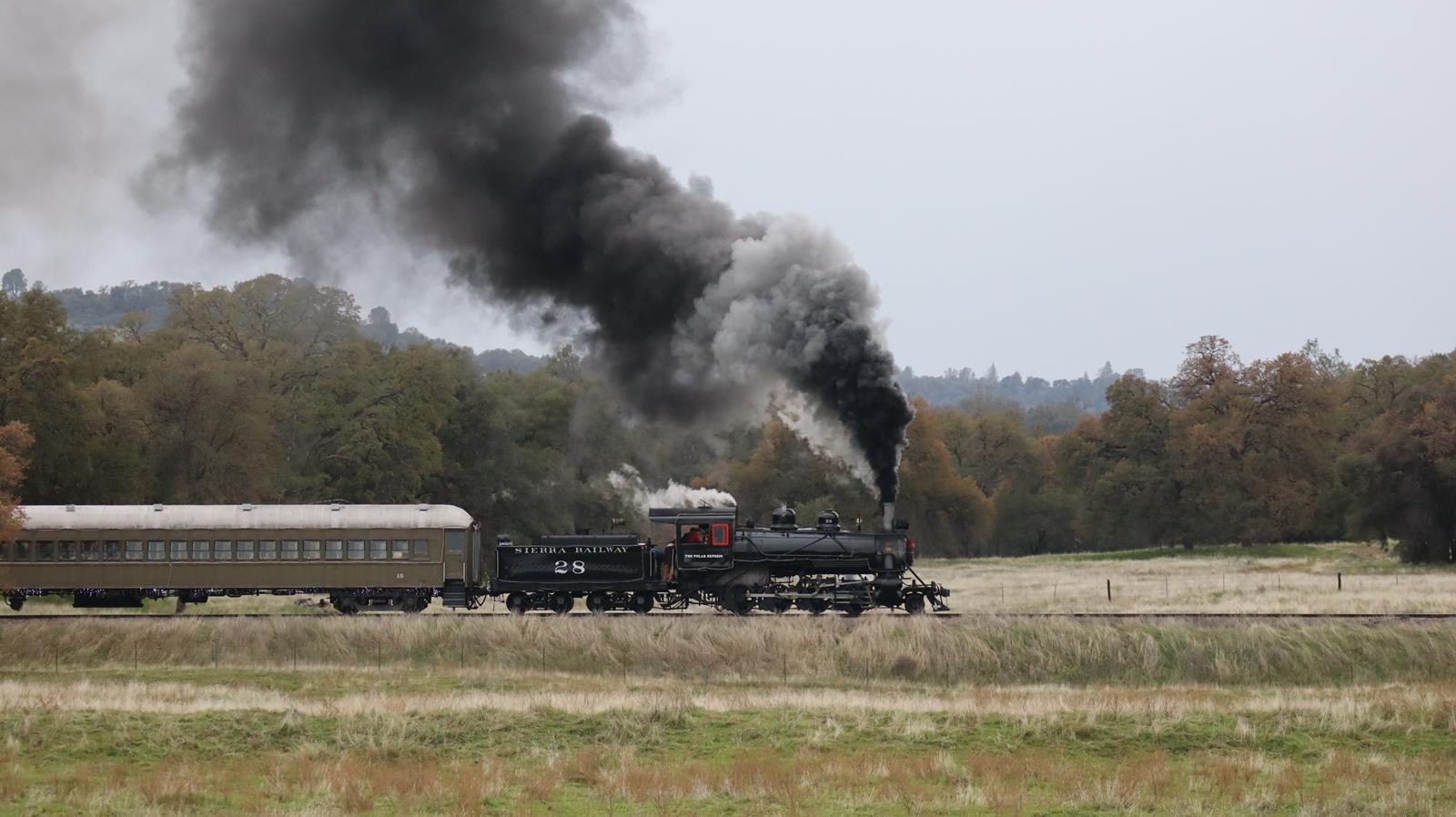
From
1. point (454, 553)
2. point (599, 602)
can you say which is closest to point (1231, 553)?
point (599, 602)

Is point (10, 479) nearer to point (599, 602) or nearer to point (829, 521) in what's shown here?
point (599, 602)

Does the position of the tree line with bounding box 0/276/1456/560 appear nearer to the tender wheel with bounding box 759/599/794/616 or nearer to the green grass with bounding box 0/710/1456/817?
the tender wheel with bounding box 759/599/794/616

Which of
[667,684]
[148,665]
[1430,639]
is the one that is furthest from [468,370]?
[1430,639]

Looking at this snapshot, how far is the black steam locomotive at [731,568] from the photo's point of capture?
115 feet

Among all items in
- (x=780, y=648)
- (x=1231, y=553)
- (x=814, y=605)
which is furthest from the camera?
(x=1231, y=553)

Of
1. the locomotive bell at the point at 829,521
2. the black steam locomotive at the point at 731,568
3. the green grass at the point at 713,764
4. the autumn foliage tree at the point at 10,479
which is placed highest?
the autumn foliage tree at the point at 10,479

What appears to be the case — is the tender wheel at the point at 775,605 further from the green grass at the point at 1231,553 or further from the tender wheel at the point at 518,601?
the green grass at the point at 1231,553

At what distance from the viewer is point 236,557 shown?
132 feet

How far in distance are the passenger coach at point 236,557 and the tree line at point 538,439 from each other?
3.45m

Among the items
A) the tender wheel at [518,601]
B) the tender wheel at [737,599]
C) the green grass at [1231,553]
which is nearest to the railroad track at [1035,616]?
the tender wheel at [737,599]

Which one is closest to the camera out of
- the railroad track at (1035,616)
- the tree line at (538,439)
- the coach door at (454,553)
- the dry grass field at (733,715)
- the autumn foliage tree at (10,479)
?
the dry grass field at (733,715)

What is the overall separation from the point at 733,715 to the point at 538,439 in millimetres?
60488

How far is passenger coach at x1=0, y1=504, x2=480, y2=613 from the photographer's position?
132ft

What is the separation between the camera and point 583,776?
19.2m
